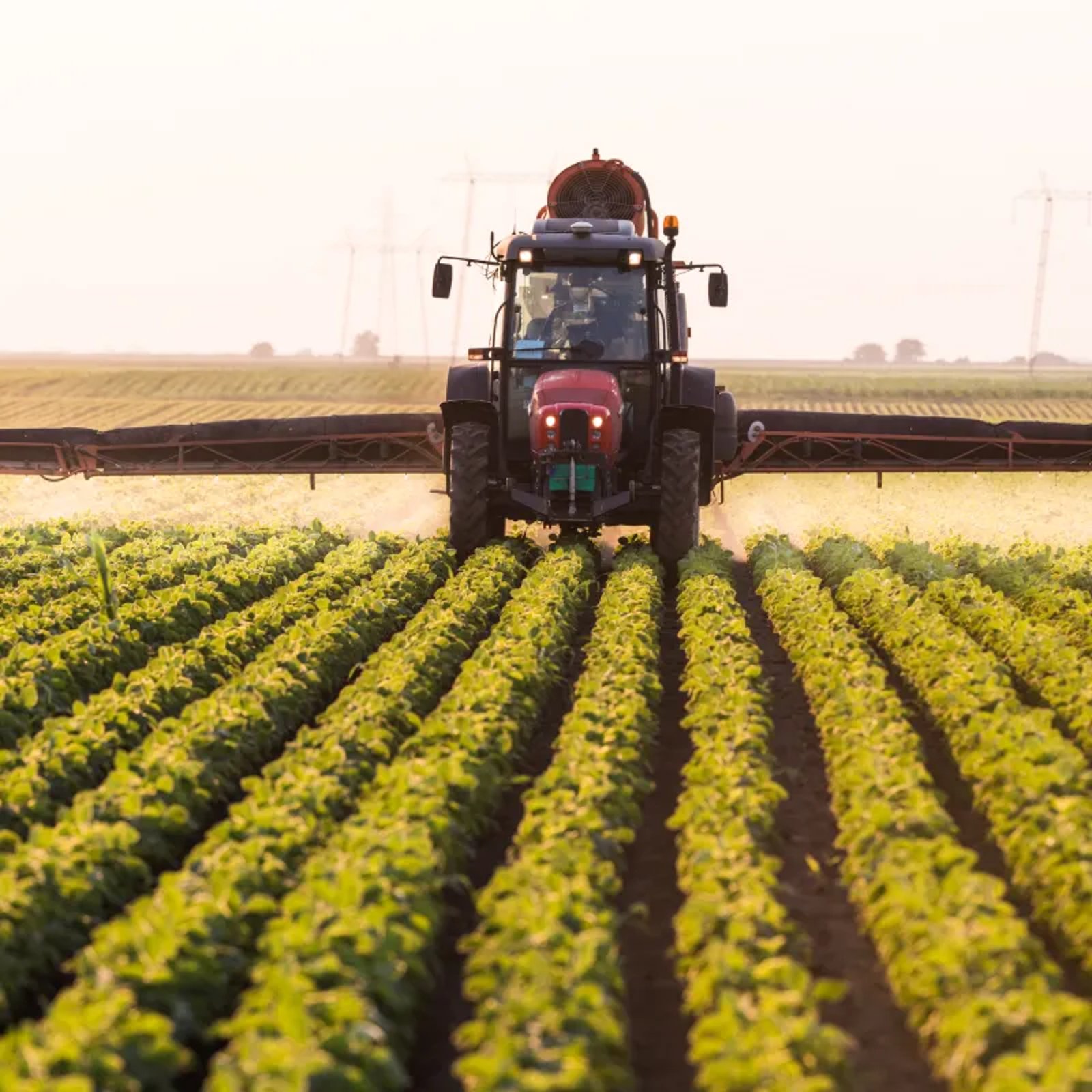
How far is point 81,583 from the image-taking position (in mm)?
14891

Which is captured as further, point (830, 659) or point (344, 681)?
point (344, 681)

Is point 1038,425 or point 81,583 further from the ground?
point 1038,425

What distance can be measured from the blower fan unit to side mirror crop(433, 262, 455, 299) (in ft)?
10.3

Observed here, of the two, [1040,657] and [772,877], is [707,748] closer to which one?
[772,877]

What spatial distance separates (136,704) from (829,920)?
15.0ft

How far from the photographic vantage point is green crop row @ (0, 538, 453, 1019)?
6301 mm

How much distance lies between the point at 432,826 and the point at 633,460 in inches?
386

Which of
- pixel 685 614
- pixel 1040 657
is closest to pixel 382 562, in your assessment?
pixel 685 614

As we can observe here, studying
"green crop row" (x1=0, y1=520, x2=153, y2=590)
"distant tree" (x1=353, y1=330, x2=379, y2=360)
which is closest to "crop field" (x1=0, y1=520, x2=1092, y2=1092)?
"green crop row" (x1=0, y1=520, x2=153, y2=590)

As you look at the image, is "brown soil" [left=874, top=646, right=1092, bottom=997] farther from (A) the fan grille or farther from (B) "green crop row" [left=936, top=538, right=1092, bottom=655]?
(A) the fan grille

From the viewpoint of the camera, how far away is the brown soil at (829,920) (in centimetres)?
604

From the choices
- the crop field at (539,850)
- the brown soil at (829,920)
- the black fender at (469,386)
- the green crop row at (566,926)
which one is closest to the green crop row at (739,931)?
the crop field at (539,850)

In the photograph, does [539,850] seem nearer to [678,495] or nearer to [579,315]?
[678,495]

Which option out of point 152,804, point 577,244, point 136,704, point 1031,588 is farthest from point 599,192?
point 152,804
